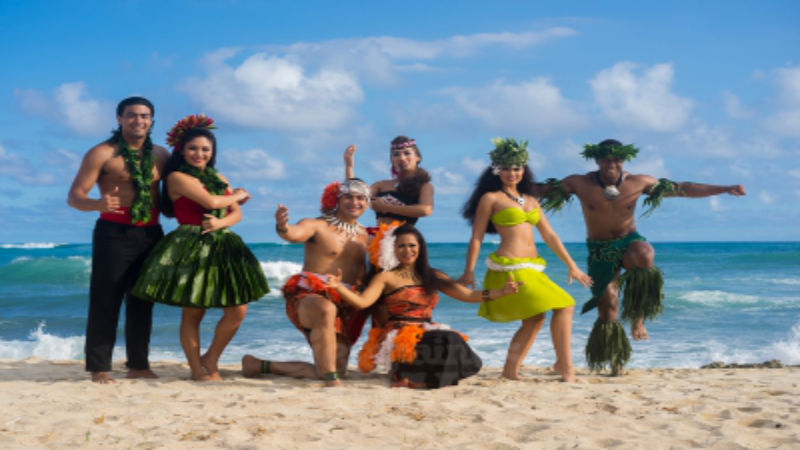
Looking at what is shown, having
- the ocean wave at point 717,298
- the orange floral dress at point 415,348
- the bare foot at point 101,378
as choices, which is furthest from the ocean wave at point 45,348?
the ocean wave at point 717,298

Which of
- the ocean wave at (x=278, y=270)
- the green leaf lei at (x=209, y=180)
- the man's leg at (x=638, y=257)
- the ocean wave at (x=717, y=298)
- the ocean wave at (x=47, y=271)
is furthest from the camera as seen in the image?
the ocean wave at (x=278, y=270)

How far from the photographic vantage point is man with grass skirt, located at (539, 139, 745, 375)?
5.75 m

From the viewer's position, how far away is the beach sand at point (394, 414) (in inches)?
147

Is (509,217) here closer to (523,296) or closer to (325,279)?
(523,296)

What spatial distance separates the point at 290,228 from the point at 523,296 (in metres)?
1.56

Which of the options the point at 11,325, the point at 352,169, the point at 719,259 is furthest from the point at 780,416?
the point at 719,259

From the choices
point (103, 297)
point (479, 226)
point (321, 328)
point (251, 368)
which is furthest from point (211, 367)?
point (479, 226)

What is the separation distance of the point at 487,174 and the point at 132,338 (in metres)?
2.68

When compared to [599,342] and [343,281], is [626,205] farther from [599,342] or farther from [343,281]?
[343,281]

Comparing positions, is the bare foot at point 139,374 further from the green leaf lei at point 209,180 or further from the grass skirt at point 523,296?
the grass skirt at point 523,296

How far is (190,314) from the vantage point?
5172 millimetres

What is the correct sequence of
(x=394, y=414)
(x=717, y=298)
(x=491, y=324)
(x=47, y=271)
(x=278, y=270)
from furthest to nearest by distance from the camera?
(x=278, y=270) < (x=47, y=271) < (x=717, y=298) < (x=491, y=324) < (x=394, y=414)

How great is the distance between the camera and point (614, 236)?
5871 mm

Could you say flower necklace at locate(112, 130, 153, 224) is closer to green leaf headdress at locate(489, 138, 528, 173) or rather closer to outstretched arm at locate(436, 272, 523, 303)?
outstretched arm at locate(436, 272, 523, 303)
